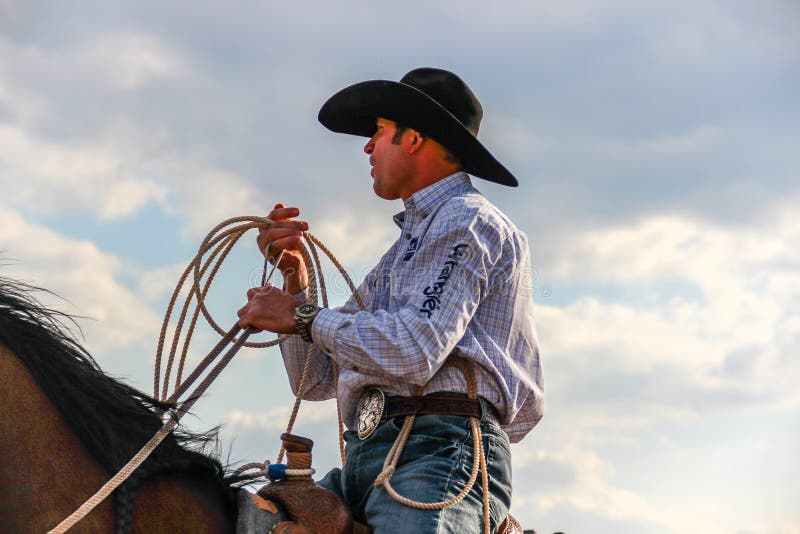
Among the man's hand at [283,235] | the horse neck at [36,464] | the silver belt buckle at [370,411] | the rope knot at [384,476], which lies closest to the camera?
the horse neck at [36,464]

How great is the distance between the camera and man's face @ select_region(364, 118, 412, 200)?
4.73 metres

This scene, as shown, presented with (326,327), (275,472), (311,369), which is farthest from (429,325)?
(311,369)

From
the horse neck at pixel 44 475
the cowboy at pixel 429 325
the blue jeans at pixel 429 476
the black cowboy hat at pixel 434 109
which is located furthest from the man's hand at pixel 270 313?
the black cowboy hat at pixel 434 109

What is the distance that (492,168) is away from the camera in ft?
16.2

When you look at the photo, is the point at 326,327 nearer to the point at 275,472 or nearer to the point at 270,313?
the point at 270,313

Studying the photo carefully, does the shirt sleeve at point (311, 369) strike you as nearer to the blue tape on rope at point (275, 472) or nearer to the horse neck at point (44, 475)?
the blue tape on rope at point (275, 472)

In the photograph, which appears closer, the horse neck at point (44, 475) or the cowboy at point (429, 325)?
the horse neck at point (44, 475)

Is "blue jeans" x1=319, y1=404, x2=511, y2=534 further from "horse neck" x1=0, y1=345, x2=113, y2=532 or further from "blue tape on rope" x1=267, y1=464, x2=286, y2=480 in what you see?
"horse neck" x1=0, y1=345, x2=113, y2=532

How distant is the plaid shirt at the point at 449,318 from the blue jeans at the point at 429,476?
0.53ft

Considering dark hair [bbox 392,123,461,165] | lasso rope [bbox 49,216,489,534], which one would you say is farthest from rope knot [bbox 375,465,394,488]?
dark hair [bbox 392,123,461,165]

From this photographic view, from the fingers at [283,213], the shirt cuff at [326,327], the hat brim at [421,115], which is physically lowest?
the shirt cuff at [326,327]

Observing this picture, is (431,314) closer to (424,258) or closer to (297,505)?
(424,258)

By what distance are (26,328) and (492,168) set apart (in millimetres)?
2342

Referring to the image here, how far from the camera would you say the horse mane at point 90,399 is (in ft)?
11.5
